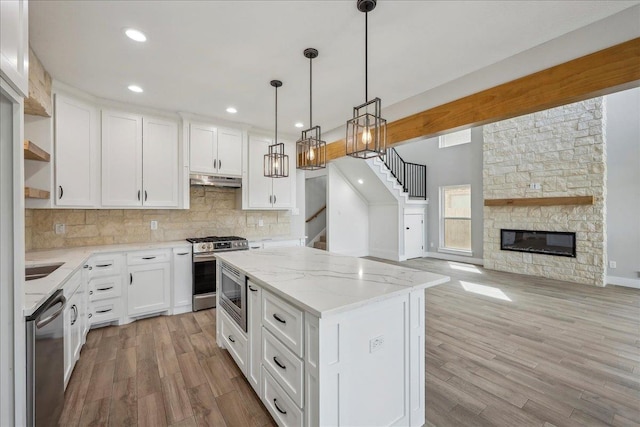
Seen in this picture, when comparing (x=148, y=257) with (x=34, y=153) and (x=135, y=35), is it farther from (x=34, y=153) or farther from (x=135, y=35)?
(x=135, y=35)

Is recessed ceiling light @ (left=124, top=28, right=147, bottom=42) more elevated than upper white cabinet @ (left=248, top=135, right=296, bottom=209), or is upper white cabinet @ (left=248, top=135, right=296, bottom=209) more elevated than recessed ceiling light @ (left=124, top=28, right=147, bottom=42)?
recessed ceiling light @ (left=124, top=28, right=147, bottom=42)

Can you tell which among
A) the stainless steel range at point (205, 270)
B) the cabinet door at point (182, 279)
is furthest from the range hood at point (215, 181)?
the cabinet door at point (182, 279)

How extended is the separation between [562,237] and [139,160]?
728 centimetres

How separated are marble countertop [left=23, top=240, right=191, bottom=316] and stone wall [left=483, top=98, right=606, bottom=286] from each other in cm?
627

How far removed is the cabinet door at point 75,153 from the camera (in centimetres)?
296

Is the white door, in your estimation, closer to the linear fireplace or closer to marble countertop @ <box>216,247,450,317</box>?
the linear fireplace

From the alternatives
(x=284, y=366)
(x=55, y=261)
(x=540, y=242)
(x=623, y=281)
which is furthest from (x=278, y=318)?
(x=623, y=281)

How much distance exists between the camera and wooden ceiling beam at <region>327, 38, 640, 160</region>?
2021 millimetres

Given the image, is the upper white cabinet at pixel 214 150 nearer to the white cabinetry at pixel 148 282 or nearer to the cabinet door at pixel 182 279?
the cabinet door at pixel 182 279

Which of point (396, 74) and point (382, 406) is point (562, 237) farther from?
point (382, 406)

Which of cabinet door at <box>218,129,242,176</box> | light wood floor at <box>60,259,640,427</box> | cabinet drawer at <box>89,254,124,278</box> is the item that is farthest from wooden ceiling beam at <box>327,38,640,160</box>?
cabinet drawer at <box>89,254,124,278</box>

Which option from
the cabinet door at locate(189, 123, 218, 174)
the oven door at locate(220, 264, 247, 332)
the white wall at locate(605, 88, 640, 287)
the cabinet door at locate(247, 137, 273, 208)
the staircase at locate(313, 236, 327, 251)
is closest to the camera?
the oven door at locate(220, 264, 247, 332)

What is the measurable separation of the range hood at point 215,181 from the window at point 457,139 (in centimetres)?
586

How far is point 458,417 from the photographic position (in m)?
1.81
